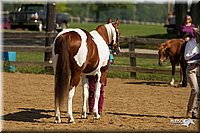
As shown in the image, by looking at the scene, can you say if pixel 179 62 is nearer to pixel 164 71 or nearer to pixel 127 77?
pixel 164 71

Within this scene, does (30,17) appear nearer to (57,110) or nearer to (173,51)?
(173,51)

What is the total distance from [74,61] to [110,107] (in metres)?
2.50

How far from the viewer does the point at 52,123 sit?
26.6 ft

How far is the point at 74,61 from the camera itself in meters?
8.09

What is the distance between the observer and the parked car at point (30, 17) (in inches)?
1246

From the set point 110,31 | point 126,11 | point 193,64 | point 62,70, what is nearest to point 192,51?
point 193,64

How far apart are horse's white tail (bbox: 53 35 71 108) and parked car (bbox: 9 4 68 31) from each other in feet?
70.8

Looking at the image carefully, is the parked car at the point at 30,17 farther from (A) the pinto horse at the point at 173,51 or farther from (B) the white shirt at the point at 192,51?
(B) the white shirt at the point at 192,51

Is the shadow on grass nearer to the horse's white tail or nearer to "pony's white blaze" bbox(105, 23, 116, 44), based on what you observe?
the horse's white tail

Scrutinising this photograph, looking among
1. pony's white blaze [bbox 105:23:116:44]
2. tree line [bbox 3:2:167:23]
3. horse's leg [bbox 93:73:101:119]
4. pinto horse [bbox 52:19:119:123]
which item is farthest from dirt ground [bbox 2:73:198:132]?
tree line [bbox 3:2:167:23]

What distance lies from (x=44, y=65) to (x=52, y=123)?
28.4 feet

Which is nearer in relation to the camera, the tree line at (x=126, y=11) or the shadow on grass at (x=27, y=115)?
the shadow on grass at (x=27, y=115)

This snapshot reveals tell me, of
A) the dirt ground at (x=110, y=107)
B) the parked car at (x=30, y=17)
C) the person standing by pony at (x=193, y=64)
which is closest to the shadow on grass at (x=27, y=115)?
the dirt ground at (x=110, y=107)

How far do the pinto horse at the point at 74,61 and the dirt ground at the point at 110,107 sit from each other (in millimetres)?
496
